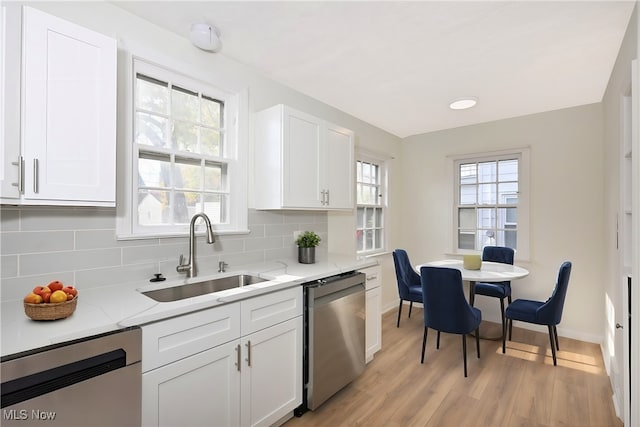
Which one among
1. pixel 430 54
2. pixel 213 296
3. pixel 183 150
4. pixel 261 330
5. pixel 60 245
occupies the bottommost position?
pixel 261 330

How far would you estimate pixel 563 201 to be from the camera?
11.7 ft

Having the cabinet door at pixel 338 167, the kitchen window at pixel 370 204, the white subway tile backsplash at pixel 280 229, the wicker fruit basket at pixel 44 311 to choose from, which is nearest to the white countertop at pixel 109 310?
the wicker fruit basket at pixel 44 311

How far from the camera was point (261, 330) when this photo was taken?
6.09 feet

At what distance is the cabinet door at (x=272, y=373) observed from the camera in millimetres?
1792

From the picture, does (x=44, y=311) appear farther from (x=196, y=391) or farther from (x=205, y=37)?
(x=205, y=37)

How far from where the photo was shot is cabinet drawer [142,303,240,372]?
1.37 meters

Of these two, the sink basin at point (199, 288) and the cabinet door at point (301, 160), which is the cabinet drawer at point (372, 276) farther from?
the sink basin at point (199, 288)

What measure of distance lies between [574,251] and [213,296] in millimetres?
3833

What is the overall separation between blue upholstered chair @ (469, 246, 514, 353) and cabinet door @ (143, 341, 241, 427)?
2.65 m

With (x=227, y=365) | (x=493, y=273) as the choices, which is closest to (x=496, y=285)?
(x=493, y=273)

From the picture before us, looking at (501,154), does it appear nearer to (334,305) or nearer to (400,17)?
(400,17)

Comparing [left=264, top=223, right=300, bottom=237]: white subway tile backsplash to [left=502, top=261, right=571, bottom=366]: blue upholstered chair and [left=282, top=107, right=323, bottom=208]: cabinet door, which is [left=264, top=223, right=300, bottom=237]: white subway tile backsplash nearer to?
[left=282, top=107, right=323, bottom=208]: cabinet door

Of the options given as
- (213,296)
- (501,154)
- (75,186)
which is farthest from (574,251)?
(75,186)

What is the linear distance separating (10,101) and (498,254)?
4365mm
